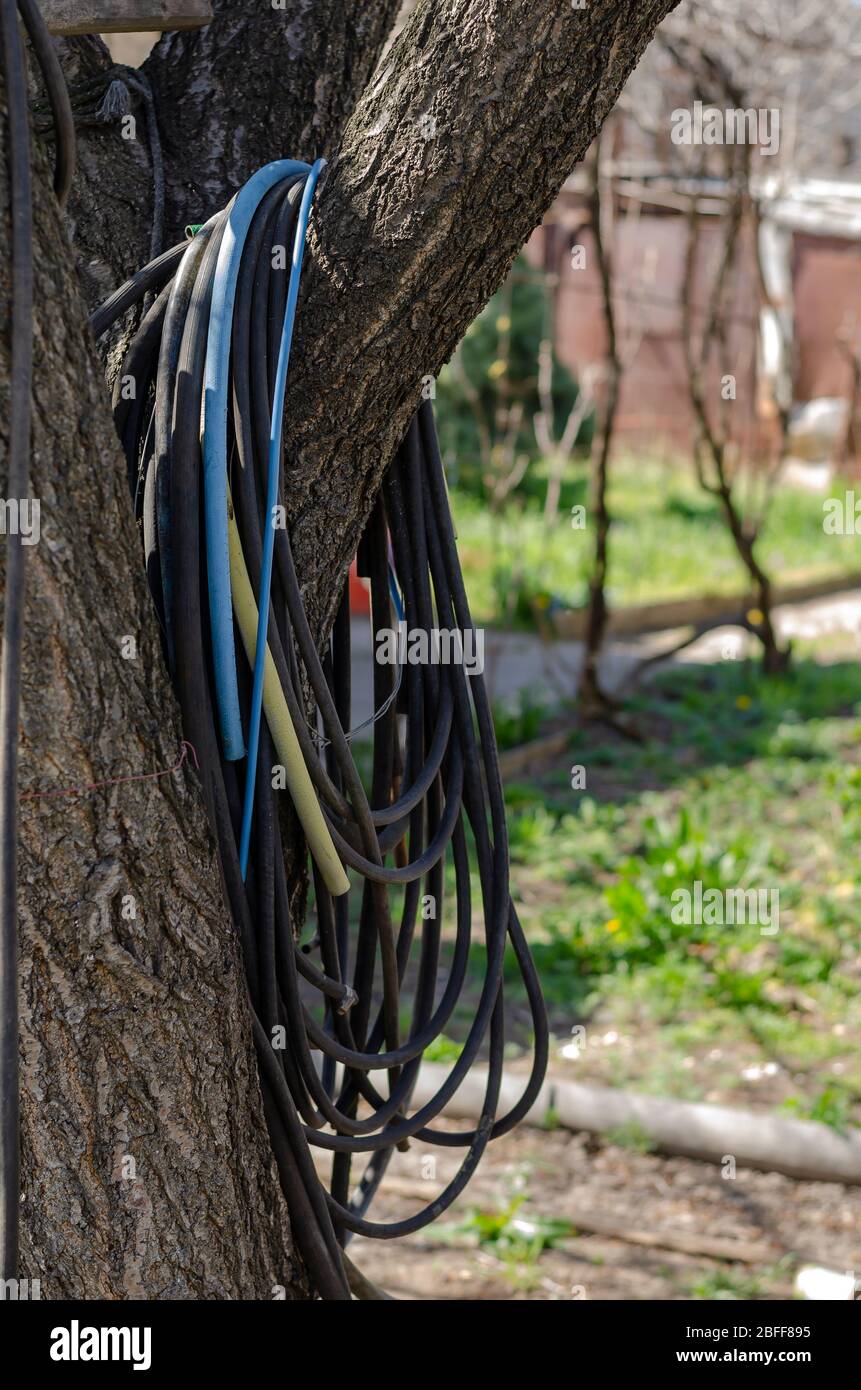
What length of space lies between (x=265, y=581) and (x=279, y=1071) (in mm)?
544

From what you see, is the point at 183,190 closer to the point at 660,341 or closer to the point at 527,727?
the point at 527,727

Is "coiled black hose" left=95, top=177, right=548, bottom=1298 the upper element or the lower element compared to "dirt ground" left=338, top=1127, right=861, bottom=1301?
upper

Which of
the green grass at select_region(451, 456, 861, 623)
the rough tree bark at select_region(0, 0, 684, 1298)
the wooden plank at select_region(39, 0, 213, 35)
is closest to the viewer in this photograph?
the rough tree bark at select_region(0, 0, 684, 1298)

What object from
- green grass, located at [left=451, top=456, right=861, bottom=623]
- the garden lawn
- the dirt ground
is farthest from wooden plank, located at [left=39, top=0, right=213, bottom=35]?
green grass, located at [left=451, top=456, right=861, bottom=623]

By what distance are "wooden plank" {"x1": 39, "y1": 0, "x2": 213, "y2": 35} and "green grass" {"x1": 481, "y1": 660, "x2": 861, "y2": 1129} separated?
8.59 feet

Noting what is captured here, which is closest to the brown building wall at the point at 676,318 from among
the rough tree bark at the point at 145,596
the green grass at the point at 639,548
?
the green grass at the point at 639,548

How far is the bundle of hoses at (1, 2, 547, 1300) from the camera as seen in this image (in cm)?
149

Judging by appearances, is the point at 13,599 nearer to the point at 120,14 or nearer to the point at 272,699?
the point at 272,699

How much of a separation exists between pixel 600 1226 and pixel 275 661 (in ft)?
6.06

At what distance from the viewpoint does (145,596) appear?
1.41 metres

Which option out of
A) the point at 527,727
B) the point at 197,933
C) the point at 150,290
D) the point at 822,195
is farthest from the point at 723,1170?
the point at 822,195

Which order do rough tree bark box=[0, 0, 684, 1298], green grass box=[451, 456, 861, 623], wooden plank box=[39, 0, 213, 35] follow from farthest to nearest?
green grass box=[451, 456, 861, 623], wooden plank box=[39, 0, 213, 35], rough tree bark box=[0, 0, 684, 1298]

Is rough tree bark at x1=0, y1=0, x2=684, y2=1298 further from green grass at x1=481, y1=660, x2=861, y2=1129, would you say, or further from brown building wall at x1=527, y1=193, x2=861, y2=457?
brown building wall at x1=527, y1=193, x2=861, y2=457

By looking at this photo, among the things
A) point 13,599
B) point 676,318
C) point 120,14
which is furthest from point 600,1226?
point 676,318
